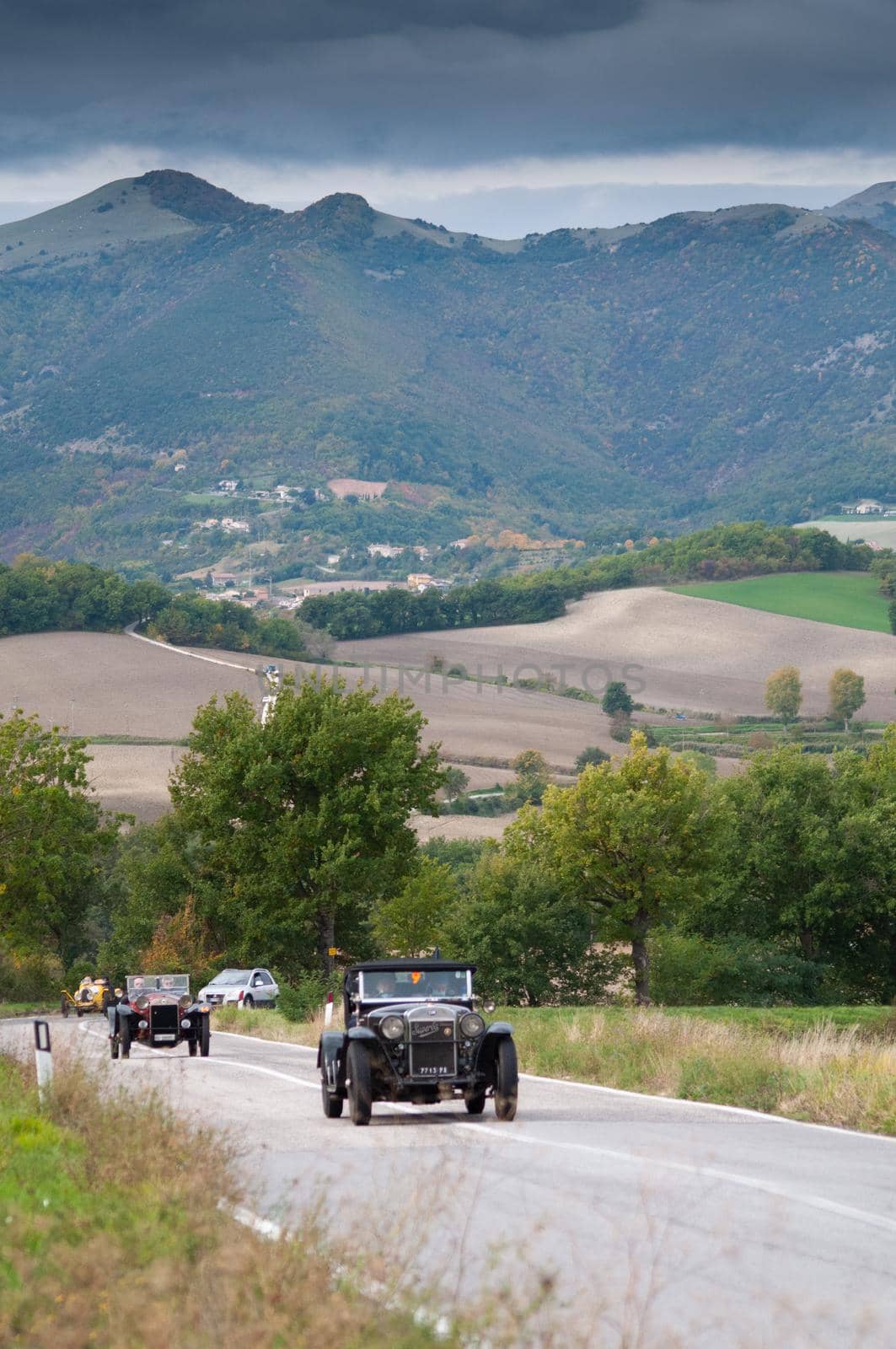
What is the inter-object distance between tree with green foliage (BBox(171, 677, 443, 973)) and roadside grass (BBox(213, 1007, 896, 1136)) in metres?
28.0

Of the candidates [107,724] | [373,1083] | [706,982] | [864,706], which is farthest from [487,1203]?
[864,706]

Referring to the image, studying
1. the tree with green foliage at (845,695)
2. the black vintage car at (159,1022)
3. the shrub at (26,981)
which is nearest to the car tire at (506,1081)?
Answer: the black vintage car at (159,1022)

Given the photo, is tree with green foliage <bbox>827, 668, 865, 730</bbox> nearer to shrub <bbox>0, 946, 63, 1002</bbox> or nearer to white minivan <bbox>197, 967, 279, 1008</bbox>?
shrub <bbox>0, 946, 63, 1002</bbox>

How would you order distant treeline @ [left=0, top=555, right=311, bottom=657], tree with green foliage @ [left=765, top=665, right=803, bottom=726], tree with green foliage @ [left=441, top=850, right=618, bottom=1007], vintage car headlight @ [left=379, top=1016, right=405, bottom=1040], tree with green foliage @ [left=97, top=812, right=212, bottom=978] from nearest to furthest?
vintage car headlight @ [left=379, top=1016, right=405, bottom=1040] < tree with green foliage @ [left=97, top=812, right=212, bottom=978] < tree with green foliage @ [left=441, top=850, right=618, bottom=1007] < tree with green foliage @ [left=765, top=665, right=803, bottom=726] < distant treeline @ [left=0, top=555, right=311, bottom=657]

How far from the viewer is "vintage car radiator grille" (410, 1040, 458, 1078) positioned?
632 inches

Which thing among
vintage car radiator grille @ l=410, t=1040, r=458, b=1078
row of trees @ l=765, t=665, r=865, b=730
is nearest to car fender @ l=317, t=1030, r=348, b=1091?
vintage car radiator grille @ l=410, t=1040, r=458, b=1078

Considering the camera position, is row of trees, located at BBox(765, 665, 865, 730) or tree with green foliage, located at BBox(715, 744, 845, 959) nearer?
tree with green foliage, located at BBox(715, 744, 845, 959)

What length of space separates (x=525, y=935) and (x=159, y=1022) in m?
37.2

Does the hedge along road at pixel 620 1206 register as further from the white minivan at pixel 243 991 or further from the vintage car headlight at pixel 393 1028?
the white minivan at pixel 243 991

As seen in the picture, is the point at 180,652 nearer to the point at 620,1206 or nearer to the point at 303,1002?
the point at 303,1002

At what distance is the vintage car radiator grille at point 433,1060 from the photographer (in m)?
16.1

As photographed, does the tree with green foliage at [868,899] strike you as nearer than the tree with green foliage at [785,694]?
Yes

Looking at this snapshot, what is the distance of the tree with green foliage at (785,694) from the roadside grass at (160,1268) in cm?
15076

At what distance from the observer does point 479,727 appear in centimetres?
14275
